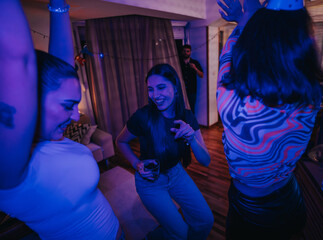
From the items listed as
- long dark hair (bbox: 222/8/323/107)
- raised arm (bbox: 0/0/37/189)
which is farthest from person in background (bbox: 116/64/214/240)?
A: raised arm (bbox: 0/0/37/189)

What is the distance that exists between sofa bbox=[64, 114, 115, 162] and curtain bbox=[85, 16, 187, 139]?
0.67 meters

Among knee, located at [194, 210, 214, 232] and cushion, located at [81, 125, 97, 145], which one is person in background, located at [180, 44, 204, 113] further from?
knee, located at [194, 210, 214, 232]

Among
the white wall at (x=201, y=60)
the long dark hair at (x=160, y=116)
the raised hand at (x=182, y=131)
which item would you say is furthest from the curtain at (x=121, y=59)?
the raised hand at (x=182, y=131)

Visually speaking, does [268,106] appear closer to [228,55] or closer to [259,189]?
[228,55]

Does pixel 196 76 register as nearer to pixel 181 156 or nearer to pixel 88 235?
pixel 181 156

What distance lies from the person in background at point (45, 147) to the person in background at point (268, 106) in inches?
22.2


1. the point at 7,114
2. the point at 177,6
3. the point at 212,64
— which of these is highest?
the point at 177,6

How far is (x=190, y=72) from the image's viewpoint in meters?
4.45

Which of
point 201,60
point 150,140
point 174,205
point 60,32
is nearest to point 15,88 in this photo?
point 60,32

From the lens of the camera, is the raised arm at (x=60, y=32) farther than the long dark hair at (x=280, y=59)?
Yes

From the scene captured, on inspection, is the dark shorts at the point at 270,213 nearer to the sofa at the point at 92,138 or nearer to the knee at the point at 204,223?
the knee at the point at 204,223

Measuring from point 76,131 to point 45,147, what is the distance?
2.62 m

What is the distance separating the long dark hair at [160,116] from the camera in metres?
1.33

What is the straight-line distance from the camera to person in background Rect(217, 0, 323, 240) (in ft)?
1.85
